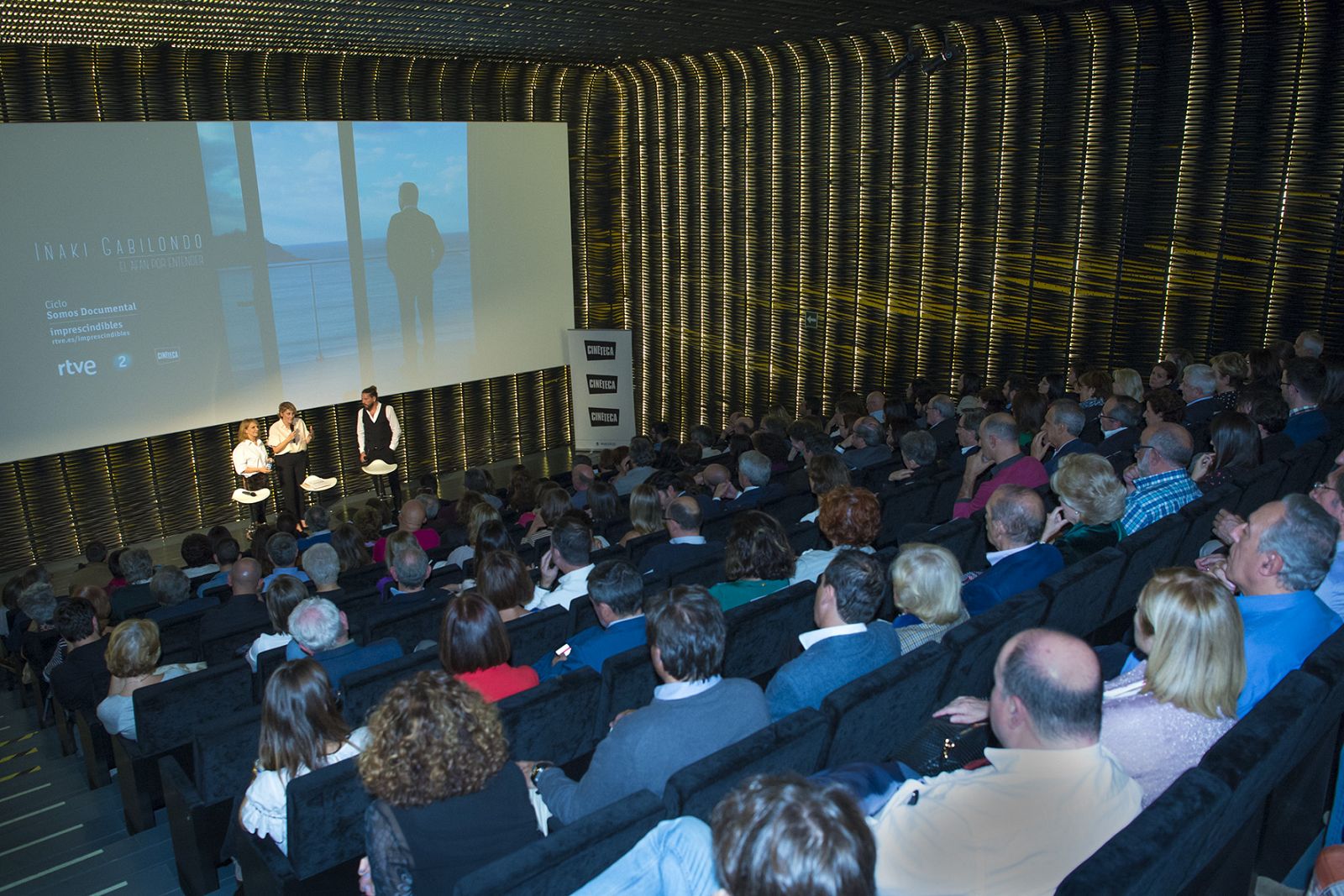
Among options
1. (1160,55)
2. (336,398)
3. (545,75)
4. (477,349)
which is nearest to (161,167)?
(336,398)

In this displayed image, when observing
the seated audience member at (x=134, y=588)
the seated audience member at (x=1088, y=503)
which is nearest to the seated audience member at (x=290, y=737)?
the seated audience member at (x=1088, y=503)

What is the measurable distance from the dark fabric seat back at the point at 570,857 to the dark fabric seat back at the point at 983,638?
1.21 metres

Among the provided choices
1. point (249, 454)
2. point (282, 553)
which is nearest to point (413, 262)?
point (249, 454)

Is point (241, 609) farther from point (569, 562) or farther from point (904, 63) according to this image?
point (904, 63)

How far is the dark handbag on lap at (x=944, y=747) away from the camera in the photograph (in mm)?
2498

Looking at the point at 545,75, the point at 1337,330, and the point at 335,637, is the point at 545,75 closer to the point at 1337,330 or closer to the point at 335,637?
the point at 1337,330

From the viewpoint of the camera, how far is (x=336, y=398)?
10422 millimetres

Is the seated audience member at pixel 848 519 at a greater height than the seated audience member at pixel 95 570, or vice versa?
the seated audience member at pixel 848 519

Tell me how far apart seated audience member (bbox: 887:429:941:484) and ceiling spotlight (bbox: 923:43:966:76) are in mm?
4172

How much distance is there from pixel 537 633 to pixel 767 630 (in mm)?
933

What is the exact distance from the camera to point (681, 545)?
484 cm

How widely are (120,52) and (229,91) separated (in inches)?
37.5

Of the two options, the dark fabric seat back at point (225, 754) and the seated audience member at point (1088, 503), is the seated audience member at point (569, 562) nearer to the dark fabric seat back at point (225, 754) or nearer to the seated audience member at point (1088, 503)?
the dark fabric seat back at point (225, 754)

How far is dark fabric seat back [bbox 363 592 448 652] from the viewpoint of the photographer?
441cm
